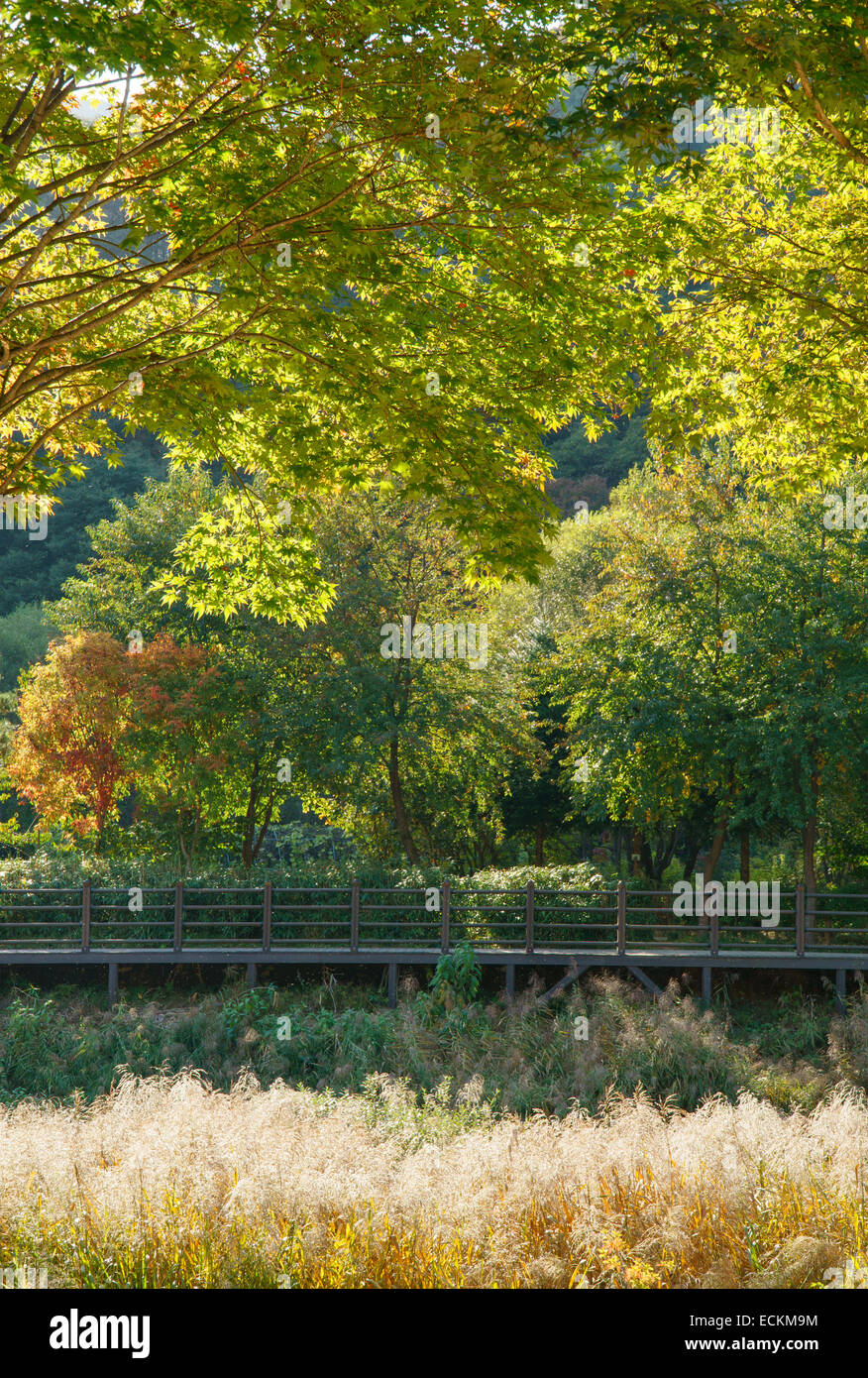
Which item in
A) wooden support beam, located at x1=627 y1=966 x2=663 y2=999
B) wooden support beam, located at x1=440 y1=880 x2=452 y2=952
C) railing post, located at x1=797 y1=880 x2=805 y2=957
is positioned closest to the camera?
wooden support beam, located at x1=627 y1=966 x2=663 y2=999

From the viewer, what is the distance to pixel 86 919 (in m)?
15.3

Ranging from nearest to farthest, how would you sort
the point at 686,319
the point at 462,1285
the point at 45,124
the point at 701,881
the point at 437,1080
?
the point at 462,1285 → the point at 45,124 → the point at 686,319 → the point at 437,1080 → the point at 701,881

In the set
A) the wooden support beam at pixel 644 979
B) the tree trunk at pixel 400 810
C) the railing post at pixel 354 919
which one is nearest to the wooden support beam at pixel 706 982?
the wooden support beam at pixel 644 979

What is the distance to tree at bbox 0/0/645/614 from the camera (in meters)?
5.90

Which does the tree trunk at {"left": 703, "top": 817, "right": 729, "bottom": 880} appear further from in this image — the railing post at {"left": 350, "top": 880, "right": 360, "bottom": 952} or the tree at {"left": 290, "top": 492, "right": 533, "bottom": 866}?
the railing post at {"left": 350, "top": 880, "right": 360, "bottom": 952}

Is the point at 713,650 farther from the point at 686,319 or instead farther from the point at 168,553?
the point at 168,553

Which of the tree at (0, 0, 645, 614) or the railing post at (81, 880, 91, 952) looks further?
the railing post at (81, 880, 91, 952)

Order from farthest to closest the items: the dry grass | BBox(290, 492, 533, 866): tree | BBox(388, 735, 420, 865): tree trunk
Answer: BBox(388, 735, 420, 865): tree trunk < BBox(290, 492, 533, 866): tree < the dry grass

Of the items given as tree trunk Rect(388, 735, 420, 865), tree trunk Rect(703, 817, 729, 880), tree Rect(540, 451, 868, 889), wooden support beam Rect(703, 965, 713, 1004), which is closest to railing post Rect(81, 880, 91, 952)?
tree trunk Rect(388, 735, 420, 865)

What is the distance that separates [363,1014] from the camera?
13852 mm

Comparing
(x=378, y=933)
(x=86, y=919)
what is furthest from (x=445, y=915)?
(x=86, y=919)

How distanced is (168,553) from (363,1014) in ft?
48.2

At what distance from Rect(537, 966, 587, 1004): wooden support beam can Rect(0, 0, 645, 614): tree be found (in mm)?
8066
